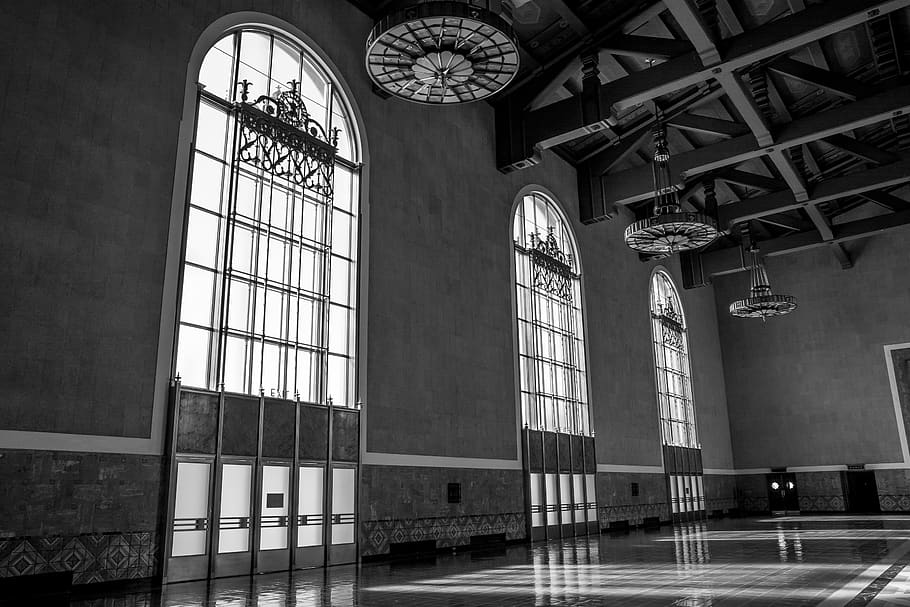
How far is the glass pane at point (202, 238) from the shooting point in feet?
46.2

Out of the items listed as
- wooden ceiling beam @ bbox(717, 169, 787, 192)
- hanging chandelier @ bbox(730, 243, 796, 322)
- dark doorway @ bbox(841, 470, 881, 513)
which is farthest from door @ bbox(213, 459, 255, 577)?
dark doorway @ bbox(841, 470, 881, 513)

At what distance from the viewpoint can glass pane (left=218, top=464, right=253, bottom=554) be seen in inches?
533

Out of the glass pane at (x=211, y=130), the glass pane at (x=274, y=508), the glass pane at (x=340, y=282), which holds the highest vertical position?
the glass pane at (x=211, y=130)

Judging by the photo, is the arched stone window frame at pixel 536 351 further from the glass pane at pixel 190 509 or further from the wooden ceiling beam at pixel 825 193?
the glass pane at pixel 190 509

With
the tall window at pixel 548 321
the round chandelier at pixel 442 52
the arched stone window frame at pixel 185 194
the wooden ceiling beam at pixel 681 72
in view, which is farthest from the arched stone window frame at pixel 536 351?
the round chandelier at pixel 442 52

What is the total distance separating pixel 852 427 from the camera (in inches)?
1443

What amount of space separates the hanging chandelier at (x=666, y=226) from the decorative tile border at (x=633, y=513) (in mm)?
9647

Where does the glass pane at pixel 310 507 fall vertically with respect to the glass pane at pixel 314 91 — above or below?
below

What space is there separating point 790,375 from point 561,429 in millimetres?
19756

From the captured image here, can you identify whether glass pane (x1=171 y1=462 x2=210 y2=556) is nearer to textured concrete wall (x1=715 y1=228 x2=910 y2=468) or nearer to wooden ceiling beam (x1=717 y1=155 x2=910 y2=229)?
wooden ceiling beam (x1=717 y1=155 x2=910 y2=229)

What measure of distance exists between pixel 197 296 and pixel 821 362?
3396cm

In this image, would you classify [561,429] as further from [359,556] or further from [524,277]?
[359,556]

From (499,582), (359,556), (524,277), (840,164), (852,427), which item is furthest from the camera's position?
(852,427)

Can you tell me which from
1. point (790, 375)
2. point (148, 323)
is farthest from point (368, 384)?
point (790, 375)
